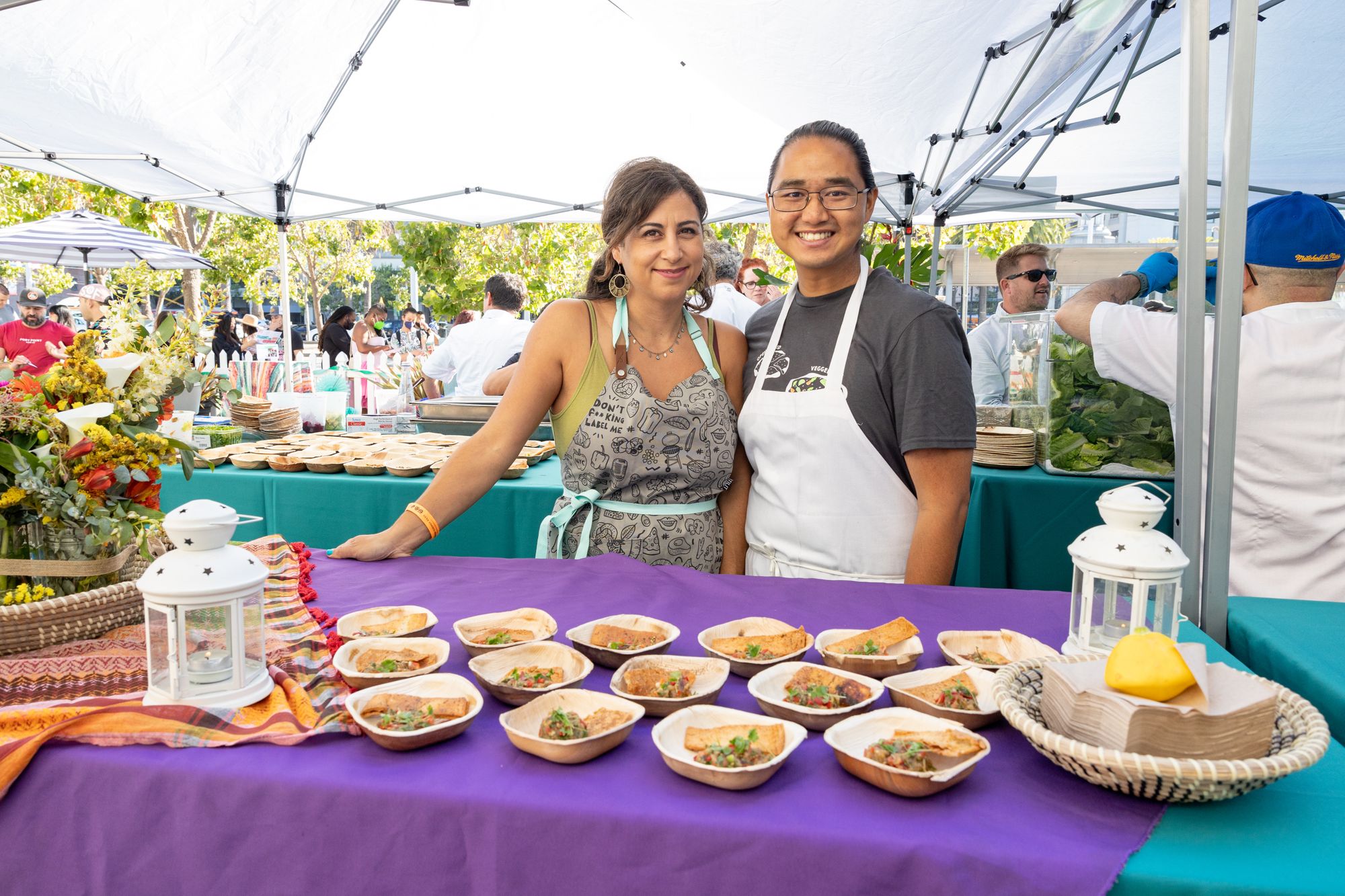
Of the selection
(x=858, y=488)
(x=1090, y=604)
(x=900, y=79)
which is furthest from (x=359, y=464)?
(x=900, y=79)

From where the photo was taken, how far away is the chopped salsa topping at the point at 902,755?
1.04 metres

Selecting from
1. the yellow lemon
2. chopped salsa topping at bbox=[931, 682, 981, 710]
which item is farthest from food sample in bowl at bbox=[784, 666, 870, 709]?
the yellow lemon

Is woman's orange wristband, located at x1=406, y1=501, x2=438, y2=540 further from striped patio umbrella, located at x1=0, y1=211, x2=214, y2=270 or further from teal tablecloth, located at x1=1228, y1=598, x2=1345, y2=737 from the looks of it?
striped patio umbrella, located at x1=0, y1=211, x2=214, y2=270

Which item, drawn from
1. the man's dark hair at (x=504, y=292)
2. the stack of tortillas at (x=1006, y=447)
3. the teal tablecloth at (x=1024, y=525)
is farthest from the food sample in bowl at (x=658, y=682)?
the man's dark hair at (x=504, y=292)

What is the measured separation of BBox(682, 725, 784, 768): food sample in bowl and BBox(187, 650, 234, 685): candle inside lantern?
700 mm

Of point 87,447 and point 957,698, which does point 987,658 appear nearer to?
point 957,698

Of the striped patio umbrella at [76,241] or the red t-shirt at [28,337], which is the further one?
the striped patio umbrella at [76,241]

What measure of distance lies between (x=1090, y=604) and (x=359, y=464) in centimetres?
293

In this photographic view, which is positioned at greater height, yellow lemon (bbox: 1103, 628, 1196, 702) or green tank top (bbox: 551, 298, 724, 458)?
green tank top (bbox: 551, 298, 724, 458)

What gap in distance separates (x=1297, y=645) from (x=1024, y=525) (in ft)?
6.50

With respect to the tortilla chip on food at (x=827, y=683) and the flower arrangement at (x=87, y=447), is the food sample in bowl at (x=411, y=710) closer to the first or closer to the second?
the tortilla chip on food at (x=827, y=683)

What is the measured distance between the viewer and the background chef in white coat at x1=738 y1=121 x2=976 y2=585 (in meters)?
2.01

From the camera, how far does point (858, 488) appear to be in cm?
212

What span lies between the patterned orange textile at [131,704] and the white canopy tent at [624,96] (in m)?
3.61
